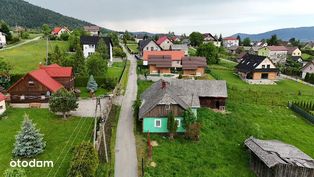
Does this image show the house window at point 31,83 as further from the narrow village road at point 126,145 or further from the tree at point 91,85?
the narrow village road at point 126,145

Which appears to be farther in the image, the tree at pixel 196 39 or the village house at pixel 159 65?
the tree at pixel 196 39

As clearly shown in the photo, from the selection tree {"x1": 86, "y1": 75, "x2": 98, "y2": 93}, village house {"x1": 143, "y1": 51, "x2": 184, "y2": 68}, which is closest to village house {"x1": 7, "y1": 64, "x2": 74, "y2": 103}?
tree {"x1": 86, "y1": 75, "x2": 98, "y2": 93}

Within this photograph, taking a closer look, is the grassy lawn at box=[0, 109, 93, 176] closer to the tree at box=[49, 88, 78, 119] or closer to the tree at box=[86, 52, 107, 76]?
the tree at box=[49, 88, 78, 119]

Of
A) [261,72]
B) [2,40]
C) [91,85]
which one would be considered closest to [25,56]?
[2,40]

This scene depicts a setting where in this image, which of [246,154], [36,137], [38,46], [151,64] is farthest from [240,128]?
[38,46]

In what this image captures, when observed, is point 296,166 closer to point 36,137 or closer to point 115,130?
point 115,130

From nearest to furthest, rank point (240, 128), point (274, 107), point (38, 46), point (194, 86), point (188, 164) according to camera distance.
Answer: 1. point (188, 164)
2. point (240, 128)
3. point (194, 86)
4. point (274, 107)
5. point (38, 46)

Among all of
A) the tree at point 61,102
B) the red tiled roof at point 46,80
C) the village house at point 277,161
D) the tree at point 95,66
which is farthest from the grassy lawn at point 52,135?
the village house at point 277,161
